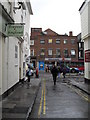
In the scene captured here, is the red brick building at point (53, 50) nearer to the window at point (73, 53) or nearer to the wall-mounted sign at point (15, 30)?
the window at point (73, 53)

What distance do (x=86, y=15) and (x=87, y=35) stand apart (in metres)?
1.85

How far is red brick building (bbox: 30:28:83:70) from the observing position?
5231 centimetres

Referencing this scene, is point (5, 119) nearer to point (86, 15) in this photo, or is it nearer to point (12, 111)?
point (12, 111)

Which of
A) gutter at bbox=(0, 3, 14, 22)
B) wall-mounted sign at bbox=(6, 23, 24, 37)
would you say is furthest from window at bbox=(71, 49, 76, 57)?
wall-mounted sign at bbox=(6, 23, 24, 37)

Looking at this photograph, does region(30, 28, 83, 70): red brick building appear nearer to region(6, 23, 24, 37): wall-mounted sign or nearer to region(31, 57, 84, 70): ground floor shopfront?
region(31, 57, 84, 70): ground floor shopfront

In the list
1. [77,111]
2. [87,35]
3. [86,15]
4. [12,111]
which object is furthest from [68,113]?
[86,15]

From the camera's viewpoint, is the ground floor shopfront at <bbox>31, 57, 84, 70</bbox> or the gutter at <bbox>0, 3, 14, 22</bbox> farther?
the ground floor shopfront at <bbox>31, 57, 84, 70</bbox>

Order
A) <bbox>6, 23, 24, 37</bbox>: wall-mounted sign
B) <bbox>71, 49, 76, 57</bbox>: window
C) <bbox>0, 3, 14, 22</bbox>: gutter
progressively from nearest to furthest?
<bbox>0, 3, 14, 22</bbox>: gutter, <bbox>6, 23, 24, 37</bbox>: wall-mounted sign, <bbox>71, 49, 76, 57</bbox>: window

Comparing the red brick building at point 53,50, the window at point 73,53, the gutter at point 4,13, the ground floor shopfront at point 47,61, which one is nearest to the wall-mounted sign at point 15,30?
the gutter at point 4,13

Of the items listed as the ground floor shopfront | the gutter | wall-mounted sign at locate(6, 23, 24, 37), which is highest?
the gutter

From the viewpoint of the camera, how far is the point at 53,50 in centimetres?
5281

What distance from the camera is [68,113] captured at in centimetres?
707

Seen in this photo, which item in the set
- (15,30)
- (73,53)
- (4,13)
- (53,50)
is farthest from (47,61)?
(4,13)

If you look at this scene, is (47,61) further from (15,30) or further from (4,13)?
(4,13)
